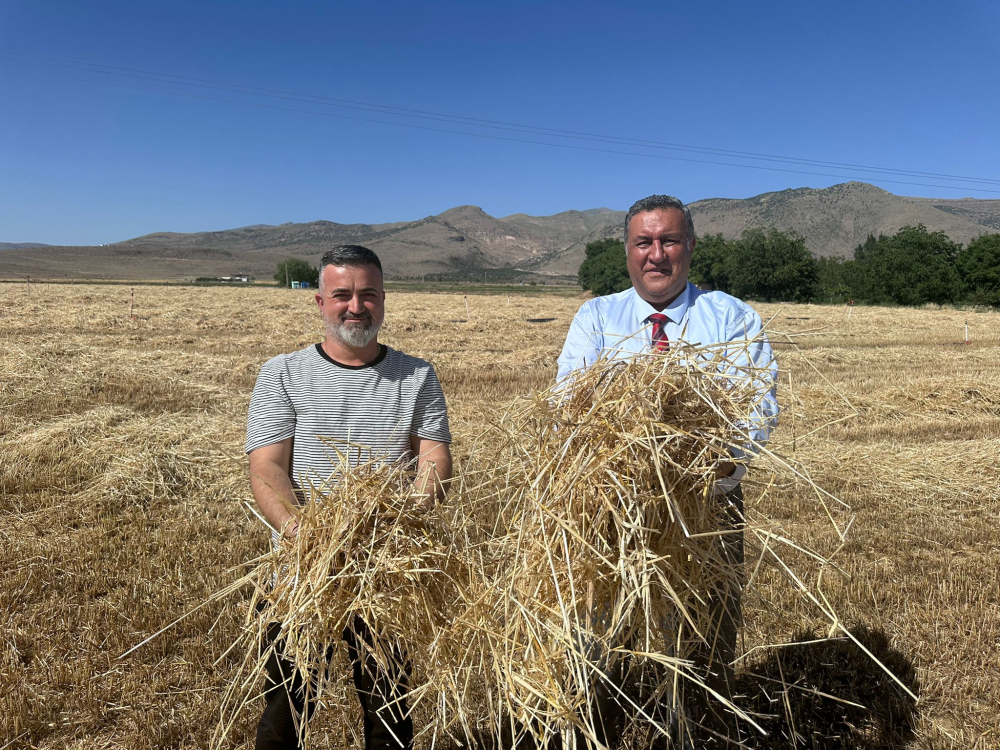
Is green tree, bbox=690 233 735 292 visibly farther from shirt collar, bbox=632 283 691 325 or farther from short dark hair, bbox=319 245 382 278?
short dark hair, bbox=319 245 382 278

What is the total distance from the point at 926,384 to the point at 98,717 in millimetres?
11035

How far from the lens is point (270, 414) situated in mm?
2555

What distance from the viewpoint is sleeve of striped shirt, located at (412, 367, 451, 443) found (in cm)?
267

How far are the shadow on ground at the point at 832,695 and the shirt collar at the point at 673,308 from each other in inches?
64.2

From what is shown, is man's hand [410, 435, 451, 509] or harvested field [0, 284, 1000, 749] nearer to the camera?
man's hand [410, 435, 451, 509]

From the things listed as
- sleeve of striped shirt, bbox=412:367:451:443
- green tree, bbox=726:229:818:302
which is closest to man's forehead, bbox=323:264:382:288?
sleeve of striped shirt, bbox=412:367:451:443

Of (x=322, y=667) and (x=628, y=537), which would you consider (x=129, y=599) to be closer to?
(x=322, y=667)

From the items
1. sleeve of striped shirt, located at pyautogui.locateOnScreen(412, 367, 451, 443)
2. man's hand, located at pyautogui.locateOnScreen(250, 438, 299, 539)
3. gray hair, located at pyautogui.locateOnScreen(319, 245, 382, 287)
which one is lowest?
man's hand, located at pyautogui.locateOnScreen(250, 438, 299, 539)

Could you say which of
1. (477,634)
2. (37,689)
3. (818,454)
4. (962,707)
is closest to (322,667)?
(477,634)

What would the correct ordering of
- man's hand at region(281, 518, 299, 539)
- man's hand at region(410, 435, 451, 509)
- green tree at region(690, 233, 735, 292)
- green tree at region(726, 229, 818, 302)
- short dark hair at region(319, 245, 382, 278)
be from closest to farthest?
1. man's hand at region(281, 518, 299, 539)
2. man's hand at region(410, 435, 451, 509)
3. short dark hair at region(319, 245, 382, 278)
4. green tree at region(726, 229, 818, 302)
5. green tree at region(690, 233, 735, 292)

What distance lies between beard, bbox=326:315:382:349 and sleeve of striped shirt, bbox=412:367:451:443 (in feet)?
1.02

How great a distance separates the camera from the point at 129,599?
4012 mm

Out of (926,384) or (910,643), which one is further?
(926,384)

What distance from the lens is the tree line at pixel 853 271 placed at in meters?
52.2
